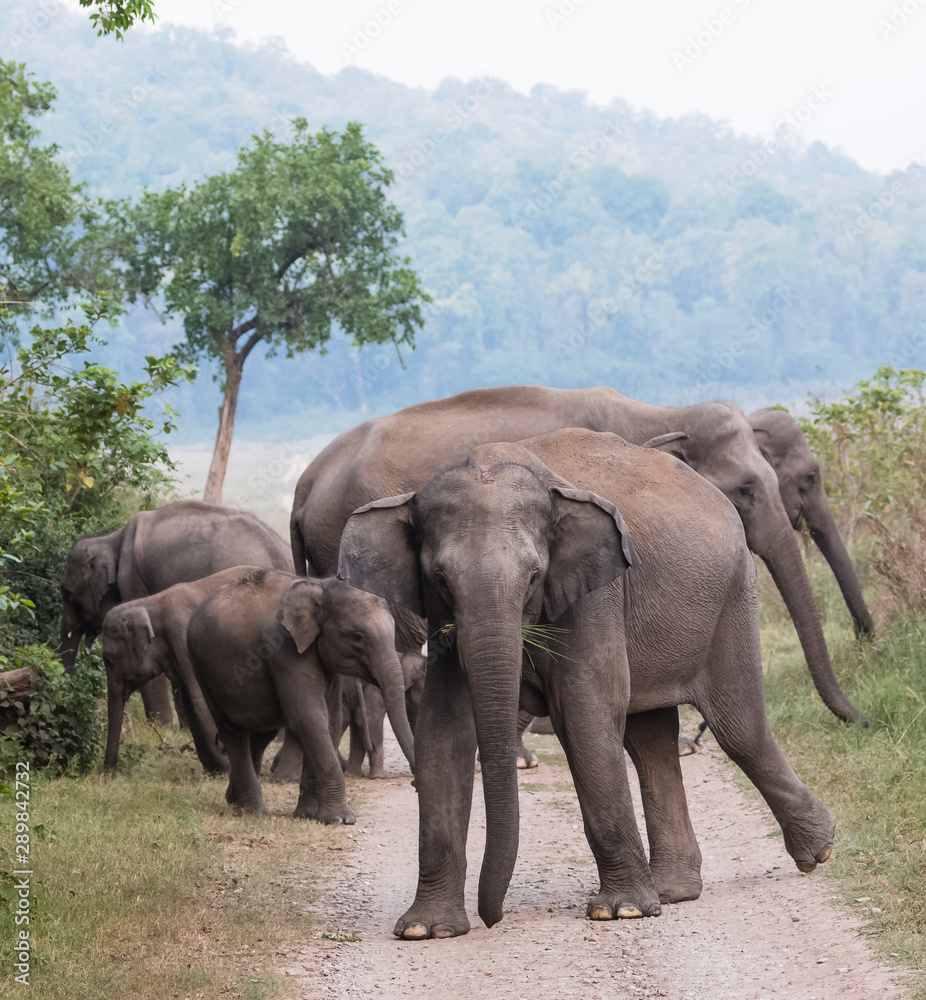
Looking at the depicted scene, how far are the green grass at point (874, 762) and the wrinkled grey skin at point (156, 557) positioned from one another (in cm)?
469

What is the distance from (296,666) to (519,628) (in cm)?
374

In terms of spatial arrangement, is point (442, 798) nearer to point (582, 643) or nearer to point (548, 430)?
point (582, 643)

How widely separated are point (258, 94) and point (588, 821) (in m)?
123

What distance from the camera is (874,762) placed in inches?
326

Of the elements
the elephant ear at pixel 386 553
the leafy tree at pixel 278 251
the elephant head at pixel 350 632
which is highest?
the leafy tree at pixel 278 251

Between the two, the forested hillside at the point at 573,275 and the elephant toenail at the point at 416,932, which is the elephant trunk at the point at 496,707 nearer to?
the elephant toenail at the point at 416,932

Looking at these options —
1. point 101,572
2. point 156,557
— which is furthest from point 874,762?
point 101,572

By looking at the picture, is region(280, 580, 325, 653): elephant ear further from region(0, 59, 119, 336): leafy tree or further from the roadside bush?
region(0, 59, 119, 336): leafy tree

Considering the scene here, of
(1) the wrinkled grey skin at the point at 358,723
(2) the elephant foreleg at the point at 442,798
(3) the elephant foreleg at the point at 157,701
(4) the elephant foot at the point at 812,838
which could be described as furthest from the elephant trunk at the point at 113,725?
(4) the elephant foot at the point at 812,838

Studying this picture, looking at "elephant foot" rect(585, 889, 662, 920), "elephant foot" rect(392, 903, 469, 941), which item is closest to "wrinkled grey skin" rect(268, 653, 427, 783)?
"elephant foot" rect(392, 903, 469, 941)

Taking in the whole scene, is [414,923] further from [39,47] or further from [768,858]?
[39,47]

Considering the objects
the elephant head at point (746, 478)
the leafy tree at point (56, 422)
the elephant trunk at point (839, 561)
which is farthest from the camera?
the elephant trunk at point (839, 561)

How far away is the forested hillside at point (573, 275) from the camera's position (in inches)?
3447

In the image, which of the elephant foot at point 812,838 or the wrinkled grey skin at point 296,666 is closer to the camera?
the elephant foot at point 812,838
